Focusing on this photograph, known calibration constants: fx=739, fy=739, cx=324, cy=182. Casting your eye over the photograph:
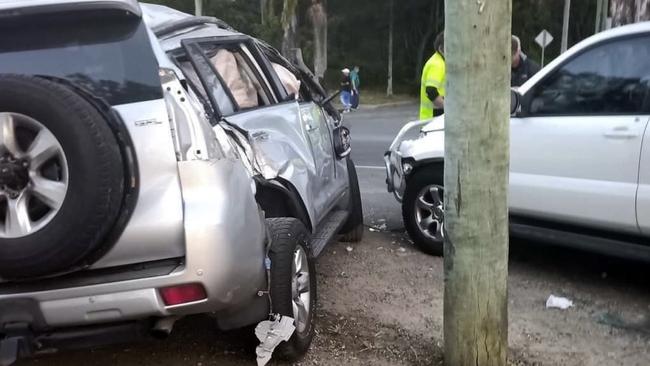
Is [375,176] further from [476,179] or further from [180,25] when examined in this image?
[476,179]

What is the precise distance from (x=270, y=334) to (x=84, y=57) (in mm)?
1620

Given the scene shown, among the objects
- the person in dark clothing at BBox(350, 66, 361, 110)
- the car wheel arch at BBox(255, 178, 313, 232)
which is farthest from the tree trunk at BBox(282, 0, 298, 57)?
the car wheel arch at BBox(255, 178, 313, 232)

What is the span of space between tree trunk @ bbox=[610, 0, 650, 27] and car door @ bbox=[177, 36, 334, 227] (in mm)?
3582

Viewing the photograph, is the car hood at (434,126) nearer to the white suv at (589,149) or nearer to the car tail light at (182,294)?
the white suv at (589,149)

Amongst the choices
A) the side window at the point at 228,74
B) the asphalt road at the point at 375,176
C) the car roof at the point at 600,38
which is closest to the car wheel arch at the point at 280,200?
the side window at the point at 228,74

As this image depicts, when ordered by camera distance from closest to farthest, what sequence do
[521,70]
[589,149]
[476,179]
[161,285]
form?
[161,285]
[476,179]
[589,149]
[521,70]

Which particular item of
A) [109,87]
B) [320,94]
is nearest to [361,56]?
[320,94]

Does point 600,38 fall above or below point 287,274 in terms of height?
above

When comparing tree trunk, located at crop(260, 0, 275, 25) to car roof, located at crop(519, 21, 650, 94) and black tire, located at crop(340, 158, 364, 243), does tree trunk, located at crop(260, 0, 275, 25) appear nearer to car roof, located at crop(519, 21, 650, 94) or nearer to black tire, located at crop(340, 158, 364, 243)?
black tire, located at crop(340, 158, 364, 243)

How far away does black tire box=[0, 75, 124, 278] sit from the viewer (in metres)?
2.93

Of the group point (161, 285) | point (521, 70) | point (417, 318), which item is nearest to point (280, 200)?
point (417, 318)

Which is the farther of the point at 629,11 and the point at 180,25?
the point at 629,11

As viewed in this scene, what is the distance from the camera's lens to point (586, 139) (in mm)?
5020

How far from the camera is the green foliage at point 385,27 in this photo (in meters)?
41.2
